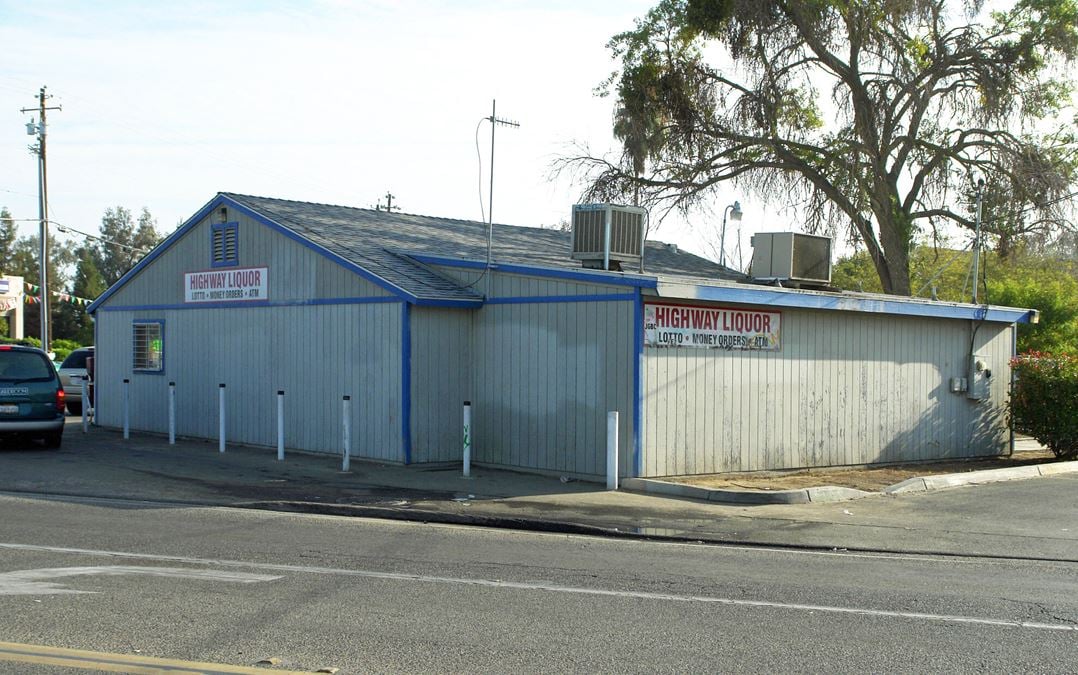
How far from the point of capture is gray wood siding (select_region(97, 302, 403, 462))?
1647cm

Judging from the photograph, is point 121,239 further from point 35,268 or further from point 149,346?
point 149,346

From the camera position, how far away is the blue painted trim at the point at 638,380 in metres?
14.1

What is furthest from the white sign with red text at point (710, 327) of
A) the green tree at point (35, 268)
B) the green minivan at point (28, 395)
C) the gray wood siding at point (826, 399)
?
the green tree at point (35, 268)

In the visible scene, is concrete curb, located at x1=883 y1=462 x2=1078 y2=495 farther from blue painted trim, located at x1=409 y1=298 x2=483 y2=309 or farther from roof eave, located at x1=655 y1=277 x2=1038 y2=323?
blue painted trim, located at x1=409 y1=298 x2=483 y2=309

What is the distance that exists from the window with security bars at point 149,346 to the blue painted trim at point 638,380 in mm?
10931

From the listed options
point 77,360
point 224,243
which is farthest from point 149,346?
point 77,360

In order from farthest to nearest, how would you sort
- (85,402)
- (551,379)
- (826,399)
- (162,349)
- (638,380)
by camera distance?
(162,349) < (85,402) < (826,399) < (551,379) < (638,380)

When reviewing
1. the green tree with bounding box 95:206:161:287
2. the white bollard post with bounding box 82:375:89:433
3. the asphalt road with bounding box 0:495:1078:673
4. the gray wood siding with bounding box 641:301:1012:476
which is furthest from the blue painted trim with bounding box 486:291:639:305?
the green tree with bounding box 95:206:161:287

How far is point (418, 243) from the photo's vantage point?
62.7ft

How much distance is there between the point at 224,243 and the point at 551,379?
25.3 feet

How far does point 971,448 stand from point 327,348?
1176cm

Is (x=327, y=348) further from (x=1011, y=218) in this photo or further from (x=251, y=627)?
(x=1011, y=218)

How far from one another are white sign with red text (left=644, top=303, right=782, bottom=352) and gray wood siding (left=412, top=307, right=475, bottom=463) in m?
3.37

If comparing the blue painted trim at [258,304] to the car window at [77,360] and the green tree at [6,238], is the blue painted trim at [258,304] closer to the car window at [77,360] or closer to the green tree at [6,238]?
the car window at [77,360]
